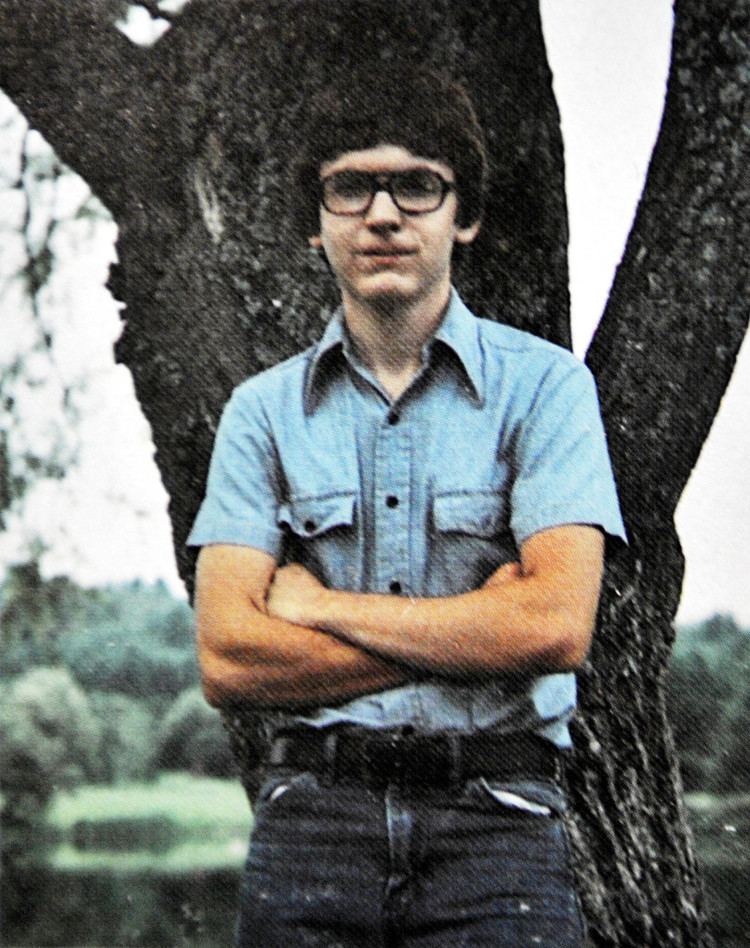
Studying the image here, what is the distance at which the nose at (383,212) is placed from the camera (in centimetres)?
263

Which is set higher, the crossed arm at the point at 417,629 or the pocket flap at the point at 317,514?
the pocket flap at the point at 317,514

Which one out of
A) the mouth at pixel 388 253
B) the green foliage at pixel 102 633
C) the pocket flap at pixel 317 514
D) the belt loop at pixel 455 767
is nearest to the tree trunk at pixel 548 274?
the green foliage at pixel 102 633

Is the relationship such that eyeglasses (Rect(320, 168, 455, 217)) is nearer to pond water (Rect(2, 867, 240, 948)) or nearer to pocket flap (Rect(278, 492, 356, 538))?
pocket flap (Rect(278, 492, 356, 538))

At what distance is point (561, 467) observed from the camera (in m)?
2.50

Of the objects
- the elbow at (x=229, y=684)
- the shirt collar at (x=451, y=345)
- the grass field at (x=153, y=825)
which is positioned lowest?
the grass field at (x=153, y=825)

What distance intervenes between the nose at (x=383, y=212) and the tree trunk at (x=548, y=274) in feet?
0.91

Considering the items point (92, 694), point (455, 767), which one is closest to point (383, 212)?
point (455, 767)

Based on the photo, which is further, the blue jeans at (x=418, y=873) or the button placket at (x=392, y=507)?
the button placket at (x=392, y=507)

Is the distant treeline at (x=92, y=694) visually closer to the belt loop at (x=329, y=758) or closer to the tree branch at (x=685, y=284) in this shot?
the belt loop at (x=329, y=758)

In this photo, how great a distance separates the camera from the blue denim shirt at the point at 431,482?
97.0 inches

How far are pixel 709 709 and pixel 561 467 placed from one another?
786 mm

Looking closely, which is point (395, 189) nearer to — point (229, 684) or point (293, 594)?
point (293, 594)

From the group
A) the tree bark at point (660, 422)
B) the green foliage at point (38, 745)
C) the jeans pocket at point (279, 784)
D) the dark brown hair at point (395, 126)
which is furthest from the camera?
the green foliage at point (38, 745)

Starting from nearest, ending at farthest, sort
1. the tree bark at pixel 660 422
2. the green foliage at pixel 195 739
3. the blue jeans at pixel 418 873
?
the blue jeans at pixel 418 873 → the tree bark at pixel 660 422 → the green foliage at pixel 195 739
